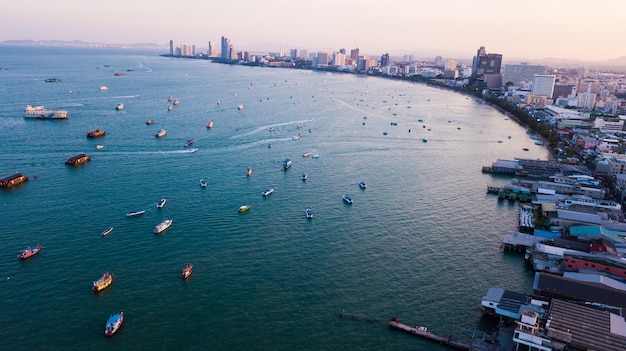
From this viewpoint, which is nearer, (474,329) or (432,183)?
(474,329)

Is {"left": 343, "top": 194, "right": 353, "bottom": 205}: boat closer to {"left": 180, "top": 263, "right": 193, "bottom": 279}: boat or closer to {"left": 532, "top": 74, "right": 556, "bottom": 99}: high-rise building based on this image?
{"left": 180, "top": 263, "right": 193, "bottom": 279}: boat

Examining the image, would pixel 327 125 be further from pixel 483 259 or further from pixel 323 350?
pixel 323 350

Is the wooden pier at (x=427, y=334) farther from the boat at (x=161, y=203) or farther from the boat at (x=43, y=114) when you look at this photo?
the boat at (x=43, y=114)

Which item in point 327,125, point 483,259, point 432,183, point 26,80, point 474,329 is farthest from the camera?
point 26,80

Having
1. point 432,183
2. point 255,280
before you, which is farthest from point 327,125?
point 255,280

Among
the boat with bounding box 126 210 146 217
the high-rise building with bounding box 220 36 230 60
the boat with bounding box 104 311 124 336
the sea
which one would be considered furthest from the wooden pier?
the high-rise building with bounding box 220 36 230 60

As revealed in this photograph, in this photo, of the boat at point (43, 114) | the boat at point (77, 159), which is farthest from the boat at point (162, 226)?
the boat at point (43, 114)


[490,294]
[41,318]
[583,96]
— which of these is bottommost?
[41,318]
